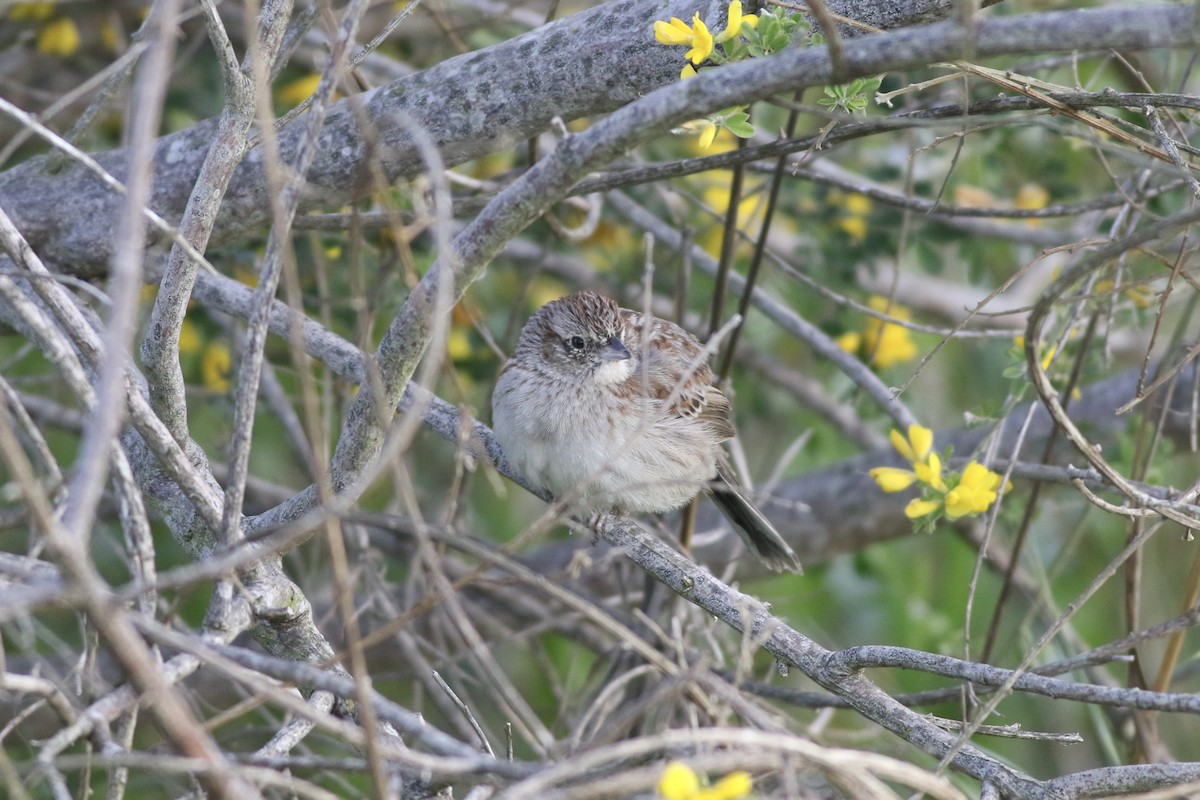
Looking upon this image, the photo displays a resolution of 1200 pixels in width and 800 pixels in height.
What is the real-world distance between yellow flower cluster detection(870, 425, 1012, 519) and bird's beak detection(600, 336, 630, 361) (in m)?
1.51

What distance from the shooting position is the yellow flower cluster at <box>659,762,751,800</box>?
5.94 ft

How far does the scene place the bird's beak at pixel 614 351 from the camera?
4383mm

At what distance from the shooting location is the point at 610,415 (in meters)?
4.37

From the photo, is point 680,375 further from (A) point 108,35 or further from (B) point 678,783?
(A) point 108,35

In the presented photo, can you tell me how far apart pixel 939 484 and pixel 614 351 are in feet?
5.46

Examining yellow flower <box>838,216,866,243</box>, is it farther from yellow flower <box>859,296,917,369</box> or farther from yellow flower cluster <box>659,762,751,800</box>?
yellow flower cluster <box>659,762,751,800</box>

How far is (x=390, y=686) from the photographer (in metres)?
6.31

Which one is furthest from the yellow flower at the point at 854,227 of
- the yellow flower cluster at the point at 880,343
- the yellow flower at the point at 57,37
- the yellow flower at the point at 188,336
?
the yellow flower at the point at 57,37

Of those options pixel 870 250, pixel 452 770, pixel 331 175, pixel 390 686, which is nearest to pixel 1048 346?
pixel 870 250

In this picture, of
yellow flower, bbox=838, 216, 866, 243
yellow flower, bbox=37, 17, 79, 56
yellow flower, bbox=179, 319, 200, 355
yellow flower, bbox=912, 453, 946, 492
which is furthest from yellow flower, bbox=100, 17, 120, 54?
yellow flower, bbox=912, 453, 946, 492

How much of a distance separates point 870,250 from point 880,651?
313cm

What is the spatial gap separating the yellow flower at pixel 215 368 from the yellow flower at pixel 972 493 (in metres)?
3.25

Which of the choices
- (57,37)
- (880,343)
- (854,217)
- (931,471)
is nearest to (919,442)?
(931,471)

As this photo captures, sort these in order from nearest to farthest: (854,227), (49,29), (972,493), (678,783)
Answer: (678,783) → (972,493) → (49,29) → (854,227)
